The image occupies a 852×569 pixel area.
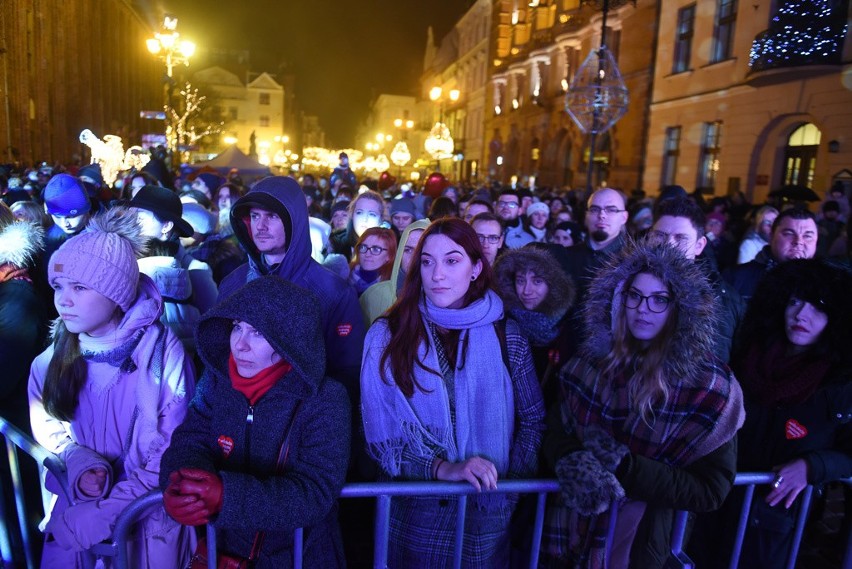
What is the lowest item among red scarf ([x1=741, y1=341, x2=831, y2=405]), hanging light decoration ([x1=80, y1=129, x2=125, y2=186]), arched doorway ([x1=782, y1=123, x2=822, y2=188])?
red scarf ([x1=741, y1=341, x2=831, y2=405])

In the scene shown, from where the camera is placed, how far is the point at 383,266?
4.52 m

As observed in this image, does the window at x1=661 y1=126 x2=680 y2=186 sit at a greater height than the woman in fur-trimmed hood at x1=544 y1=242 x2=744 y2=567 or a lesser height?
greater

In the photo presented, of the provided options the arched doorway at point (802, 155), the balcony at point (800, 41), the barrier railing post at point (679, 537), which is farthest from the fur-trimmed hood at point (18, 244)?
the arched doorway at point (802, 155)

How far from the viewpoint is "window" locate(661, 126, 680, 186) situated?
20.0 m

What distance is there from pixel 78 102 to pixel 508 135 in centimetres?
2714

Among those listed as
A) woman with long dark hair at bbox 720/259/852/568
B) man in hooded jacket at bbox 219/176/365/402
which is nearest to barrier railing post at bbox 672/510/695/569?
woman with long dark hair at bbox 720/259/852/568

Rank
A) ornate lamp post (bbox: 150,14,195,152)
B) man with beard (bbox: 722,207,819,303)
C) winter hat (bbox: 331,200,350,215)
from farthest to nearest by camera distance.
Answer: ornate lamp post (bbox: 150,14,195,152) → winter hat (bbox: 331,200,350,215) → man with beard (bbox: 722,207,819,303)

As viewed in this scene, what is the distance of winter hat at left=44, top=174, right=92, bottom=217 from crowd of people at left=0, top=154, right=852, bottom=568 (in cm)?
140

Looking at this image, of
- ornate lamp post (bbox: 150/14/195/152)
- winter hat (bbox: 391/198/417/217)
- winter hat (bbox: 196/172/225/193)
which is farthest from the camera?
ornate lamp post (bbox: 150/14/195/152)

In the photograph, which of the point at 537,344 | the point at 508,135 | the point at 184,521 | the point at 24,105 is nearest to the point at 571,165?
the point at 508,135

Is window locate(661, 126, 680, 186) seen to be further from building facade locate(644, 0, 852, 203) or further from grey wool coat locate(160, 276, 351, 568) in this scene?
grey wool coat locate(160, 276, 351, 568)

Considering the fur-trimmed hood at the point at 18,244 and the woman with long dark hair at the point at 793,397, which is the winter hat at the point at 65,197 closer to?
the fur-trimmed hood at the point at 18,244

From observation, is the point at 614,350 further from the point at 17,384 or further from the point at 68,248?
the point at 17,384

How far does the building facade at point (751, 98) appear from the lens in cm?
1307
